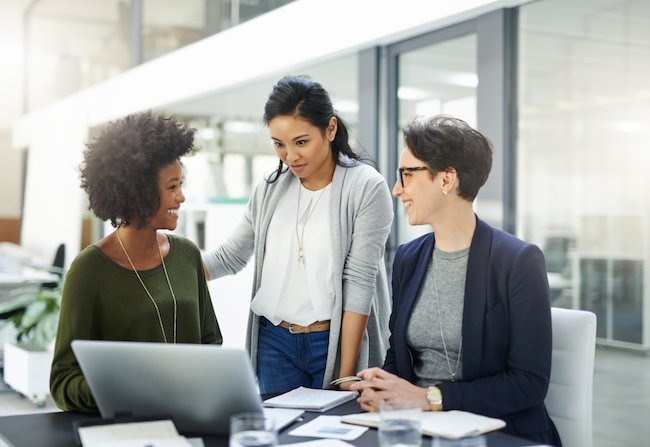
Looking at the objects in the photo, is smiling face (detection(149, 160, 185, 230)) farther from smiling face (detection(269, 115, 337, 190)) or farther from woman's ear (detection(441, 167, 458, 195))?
woman's ear (detection(441, 167, 458, 195))

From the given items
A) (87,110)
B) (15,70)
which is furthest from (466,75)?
(15,70)

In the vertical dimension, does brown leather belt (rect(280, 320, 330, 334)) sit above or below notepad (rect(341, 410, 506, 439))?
above

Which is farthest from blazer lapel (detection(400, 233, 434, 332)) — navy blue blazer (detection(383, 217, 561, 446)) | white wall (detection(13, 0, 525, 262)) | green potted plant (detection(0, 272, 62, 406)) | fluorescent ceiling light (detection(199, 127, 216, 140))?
fluorescent ceiling light (detection(199, 127, 216, 140))

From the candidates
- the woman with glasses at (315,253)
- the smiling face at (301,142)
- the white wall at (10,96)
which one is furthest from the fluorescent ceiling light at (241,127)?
the smiling face at (301,142)

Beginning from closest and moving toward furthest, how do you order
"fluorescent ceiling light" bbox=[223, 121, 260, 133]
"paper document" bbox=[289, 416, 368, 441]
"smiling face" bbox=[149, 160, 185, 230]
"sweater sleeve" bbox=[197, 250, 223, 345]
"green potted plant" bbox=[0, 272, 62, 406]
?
"paper document" bbox=[289, 416, 368, 441]
"smiling face" bbox=[149, 160, 185, 230]
"sweater sleeve" bbox=[197, 250, 223, 345]
"green potted plant" bbox=[0, 272, 62, 406]
"fluorescent ceiling light" bbox=[223, 121, 260, 133]

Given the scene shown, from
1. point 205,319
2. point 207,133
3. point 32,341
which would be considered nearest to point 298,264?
point 205,319

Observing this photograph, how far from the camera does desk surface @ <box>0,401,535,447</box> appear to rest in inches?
60.3

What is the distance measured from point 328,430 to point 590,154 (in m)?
2.34

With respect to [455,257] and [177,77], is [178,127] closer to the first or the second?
[455,257]

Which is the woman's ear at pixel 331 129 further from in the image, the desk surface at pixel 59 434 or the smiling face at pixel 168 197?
the desk surface at pixel 59 434

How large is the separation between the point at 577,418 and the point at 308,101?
116 centimetres

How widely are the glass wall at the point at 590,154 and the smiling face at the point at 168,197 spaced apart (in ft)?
6.95

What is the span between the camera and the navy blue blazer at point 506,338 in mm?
1799

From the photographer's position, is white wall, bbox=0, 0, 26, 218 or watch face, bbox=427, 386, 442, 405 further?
white wall, bbox=0, 0, 26, 218
